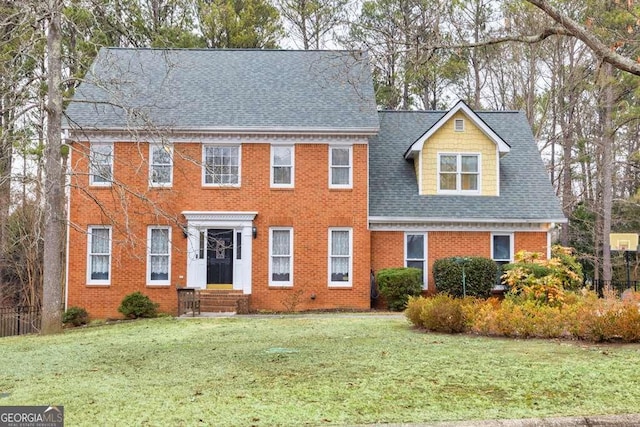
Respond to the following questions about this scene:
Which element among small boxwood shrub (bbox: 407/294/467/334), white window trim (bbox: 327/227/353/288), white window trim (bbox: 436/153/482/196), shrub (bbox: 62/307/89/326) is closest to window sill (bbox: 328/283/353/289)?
white window trim (bbox: 327/227/353/288)

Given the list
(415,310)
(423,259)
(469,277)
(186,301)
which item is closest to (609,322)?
(415,310)

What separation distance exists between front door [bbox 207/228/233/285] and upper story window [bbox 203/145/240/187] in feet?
5.39

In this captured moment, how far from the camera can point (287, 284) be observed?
73.6 feet

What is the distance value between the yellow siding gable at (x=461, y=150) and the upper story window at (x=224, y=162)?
6340 mm

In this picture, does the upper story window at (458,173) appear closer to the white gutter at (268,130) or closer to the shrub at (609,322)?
the white gutter at (268,130)

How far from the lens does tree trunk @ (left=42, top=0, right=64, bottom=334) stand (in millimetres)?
16406

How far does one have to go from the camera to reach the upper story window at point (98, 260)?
73.1ft

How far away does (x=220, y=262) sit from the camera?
22.5m

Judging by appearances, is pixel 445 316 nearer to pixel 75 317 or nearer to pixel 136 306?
pixel 136 306

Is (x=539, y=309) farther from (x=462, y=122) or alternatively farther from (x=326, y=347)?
(x=462, y=122)

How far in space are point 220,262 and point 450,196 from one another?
809 centimetres

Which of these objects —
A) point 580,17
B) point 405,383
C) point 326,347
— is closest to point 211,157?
Answer: point 326,347

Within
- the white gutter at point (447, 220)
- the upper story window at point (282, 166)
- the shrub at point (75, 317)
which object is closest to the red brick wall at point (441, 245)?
the white gutter at point (447, 220)

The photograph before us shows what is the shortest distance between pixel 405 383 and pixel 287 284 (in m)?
14.3
